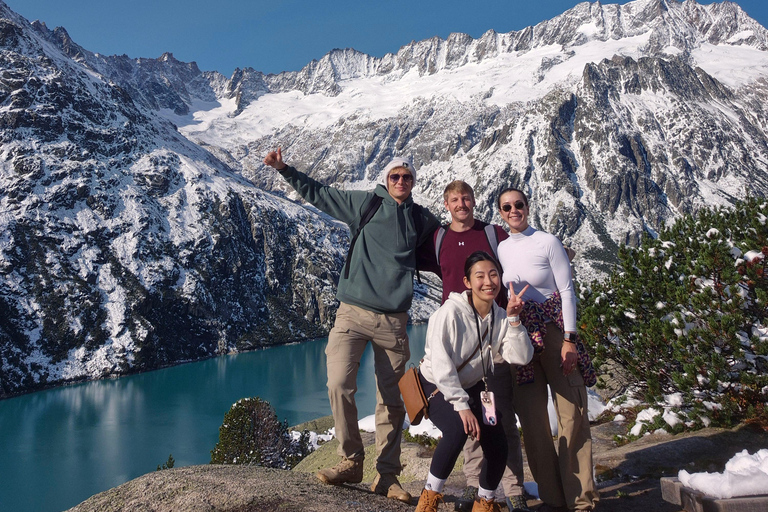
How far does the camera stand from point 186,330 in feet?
611

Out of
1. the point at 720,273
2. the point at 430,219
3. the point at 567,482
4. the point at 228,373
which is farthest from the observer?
the point at 228,373

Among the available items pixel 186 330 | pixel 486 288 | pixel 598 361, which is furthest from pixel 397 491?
pixel 186 330

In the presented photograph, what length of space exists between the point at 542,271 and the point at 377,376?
254 cm

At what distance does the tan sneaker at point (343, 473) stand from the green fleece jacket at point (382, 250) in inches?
79.2

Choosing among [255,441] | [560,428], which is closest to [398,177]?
[560,428]

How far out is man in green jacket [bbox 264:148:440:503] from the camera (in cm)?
641

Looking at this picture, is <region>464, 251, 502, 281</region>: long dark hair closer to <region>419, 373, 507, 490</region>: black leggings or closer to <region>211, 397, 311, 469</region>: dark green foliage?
<region>419, 373, 507, 490</region>: black leggings

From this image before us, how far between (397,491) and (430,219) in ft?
11.7

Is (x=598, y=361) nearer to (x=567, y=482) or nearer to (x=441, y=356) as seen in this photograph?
(x=567, y=482)

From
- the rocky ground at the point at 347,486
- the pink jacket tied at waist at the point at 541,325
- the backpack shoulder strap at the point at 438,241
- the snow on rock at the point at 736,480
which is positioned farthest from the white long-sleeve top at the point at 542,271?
the rocky ground at the point at 347,486

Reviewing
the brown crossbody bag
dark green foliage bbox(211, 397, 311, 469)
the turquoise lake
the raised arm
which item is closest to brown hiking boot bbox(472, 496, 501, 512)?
the brown crossbody bag

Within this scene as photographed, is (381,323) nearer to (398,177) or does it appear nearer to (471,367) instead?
(471,367)

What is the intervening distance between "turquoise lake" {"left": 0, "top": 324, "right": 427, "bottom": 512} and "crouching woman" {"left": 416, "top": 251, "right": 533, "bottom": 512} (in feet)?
211

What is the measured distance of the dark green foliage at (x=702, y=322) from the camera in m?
8.41
